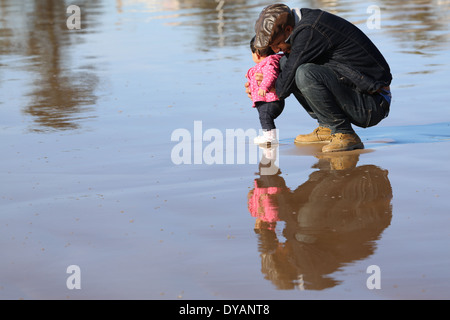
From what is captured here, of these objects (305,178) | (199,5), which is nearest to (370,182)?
(305,178)

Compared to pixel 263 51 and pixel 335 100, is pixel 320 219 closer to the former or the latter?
pixel 335 100

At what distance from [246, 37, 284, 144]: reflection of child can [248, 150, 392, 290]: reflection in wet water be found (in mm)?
702

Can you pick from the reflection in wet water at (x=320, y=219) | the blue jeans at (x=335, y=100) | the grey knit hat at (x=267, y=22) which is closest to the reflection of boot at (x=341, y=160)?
the reflection in wet water at (x=320, y=219)

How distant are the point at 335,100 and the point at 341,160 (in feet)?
1.66

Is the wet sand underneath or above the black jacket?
underneath

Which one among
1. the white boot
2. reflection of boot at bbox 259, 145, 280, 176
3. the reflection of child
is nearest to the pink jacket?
the reflection of child

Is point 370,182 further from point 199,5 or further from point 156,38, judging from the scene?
point 199,5

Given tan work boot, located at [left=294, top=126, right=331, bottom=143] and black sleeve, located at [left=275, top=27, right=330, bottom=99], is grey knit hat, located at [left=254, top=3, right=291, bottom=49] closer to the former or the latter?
black sleeve, located at [left=275, top=27, right=330, bottom=99]

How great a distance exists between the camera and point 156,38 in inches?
556

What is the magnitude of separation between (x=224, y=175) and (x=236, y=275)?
1871 millimetres

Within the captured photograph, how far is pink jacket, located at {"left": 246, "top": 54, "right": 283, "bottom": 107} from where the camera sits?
604 centimetres

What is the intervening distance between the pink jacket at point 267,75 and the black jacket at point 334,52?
16cm

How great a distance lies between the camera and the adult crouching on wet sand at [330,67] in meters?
5.70
